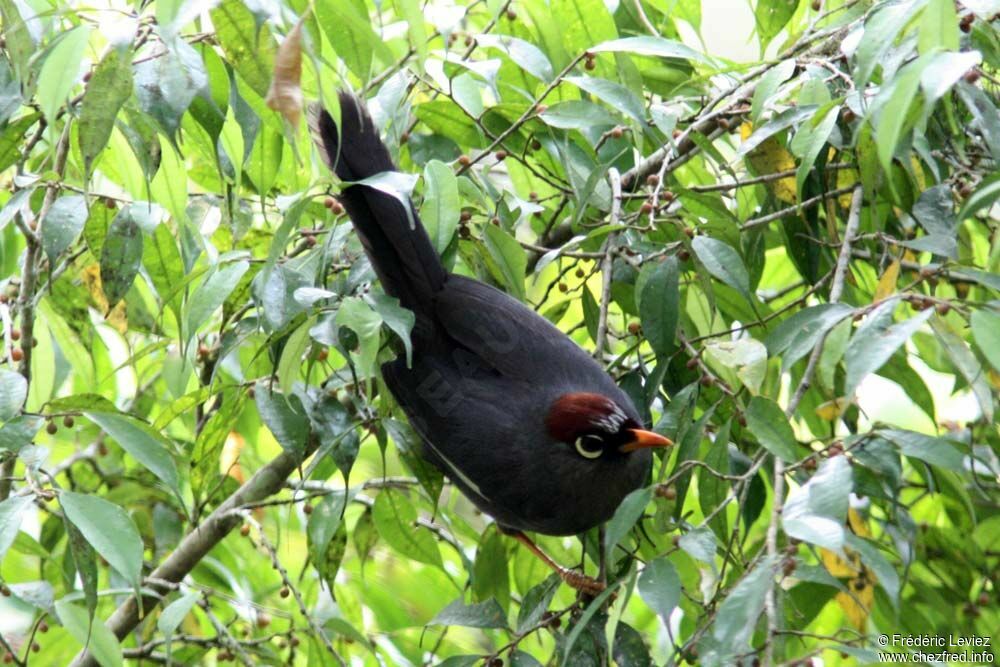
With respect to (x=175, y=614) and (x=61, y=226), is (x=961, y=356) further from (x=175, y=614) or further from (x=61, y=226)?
(x=61, y=226)

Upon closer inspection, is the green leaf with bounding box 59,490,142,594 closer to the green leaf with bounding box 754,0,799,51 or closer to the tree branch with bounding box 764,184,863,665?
the tree branch with bounding box 764,184,863,665

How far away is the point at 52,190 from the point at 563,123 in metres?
1.20

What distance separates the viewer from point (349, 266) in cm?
298

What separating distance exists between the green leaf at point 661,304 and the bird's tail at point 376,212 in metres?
0.63

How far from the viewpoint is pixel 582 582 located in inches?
107

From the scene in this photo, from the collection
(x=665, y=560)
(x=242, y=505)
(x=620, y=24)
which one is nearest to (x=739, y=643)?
(x=665, y=560)

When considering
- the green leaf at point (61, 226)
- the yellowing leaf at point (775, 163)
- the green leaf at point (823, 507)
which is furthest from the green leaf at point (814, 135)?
the green leaf at point (61, 226)

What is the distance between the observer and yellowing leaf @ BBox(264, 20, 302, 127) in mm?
1762

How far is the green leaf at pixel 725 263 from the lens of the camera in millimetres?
2508

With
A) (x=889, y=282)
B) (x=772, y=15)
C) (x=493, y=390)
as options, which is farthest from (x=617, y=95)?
(x=493, y=390)

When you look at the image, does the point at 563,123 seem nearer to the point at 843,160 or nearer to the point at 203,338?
the point at 843,160

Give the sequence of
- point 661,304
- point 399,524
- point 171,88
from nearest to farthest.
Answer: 1. point 171,88
2. point 661,304
3. point 399,524

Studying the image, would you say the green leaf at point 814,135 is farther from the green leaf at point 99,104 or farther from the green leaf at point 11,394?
the green leaf at point 11,394

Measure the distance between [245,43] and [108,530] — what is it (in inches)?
36.7
